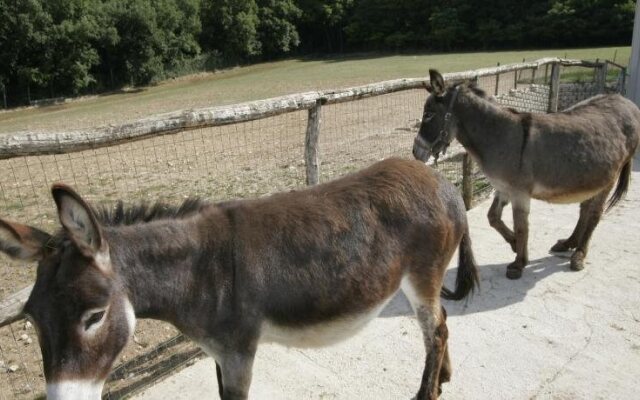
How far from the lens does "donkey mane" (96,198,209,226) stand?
6.54 feet

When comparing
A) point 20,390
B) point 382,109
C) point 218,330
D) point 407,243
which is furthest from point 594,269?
point 382,109

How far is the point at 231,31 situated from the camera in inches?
1940

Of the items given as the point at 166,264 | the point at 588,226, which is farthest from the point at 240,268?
the point at 588,226

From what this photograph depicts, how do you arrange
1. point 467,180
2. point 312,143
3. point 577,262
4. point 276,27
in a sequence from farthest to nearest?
point 276,27 < point 467,180 < point 577,262 < point 312,143

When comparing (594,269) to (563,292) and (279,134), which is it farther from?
(279,134)

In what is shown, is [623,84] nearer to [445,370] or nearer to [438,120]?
[438,120]

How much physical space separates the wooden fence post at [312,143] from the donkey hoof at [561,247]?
2570mm

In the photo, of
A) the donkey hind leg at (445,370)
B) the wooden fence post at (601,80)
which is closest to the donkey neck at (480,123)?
the donkey hind leg at (445,370)

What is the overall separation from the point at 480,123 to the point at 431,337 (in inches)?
95.9

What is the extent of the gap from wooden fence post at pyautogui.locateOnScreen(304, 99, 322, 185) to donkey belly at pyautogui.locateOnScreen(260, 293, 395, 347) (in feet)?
6.36

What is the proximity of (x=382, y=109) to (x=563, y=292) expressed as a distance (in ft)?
36.7

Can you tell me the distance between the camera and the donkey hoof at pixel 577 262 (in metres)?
4.34

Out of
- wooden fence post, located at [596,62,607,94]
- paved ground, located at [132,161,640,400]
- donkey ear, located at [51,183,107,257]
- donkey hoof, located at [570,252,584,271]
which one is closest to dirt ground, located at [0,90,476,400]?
paved ground, located at [132,161,640,400]

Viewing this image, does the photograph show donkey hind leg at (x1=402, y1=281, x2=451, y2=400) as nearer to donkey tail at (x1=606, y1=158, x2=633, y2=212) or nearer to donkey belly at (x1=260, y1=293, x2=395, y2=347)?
donkey belly at (x1=260, y1=293, x2=395, y2=347)
